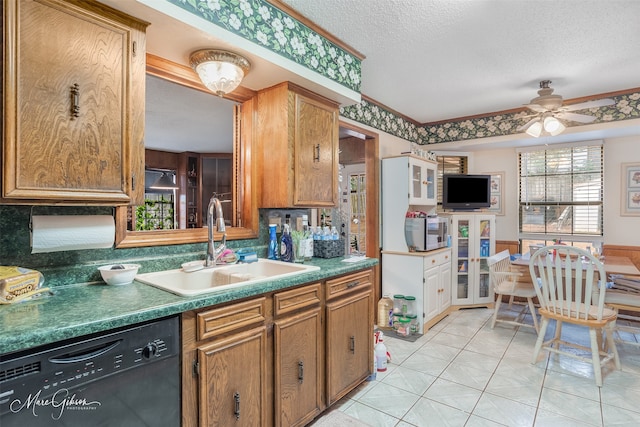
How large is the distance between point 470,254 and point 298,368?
320 cm

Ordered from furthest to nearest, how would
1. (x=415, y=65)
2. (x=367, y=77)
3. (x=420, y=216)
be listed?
(x=420, y=216), (x=367, y=77), (x=415, y=65)

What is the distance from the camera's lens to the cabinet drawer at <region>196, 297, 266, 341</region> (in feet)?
4.63

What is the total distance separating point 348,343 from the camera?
7.29 feet

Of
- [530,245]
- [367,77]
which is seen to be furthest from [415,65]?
[530,245]

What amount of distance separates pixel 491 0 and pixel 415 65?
894 mm

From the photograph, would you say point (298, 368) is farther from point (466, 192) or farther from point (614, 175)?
point (614, 175)

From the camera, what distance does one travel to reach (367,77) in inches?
122

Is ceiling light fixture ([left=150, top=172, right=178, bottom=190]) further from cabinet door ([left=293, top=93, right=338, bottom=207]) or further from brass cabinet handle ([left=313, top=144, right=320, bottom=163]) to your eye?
brass cabinet handle ([left=313, top=144, right=320, bottom=163])

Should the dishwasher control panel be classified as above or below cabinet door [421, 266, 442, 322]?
above

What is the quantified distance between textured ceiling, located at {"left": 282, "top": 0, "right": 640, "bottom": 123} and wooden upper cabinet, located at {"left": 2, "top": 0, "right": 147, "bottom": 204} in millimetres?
1058

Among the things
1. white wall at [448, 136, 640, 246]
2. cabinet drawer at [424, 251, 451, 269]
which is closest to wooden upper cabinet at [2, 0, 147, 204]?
cabinet drawer at [424, 251, 451, 269]

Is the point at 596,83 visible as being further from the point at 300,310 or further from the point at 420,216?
the point at 300,310

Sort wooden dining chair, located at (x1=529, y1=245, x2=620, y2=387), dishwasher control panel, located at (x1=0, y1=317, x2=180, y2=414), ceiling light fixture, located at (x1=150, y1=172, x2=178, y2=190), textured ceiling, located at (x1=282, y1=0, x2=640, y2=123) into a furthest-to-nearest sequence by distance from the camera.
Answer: wooden dining chair, located at (x1=529, y1=245, x2=620, y2=387) → textured ceiling, located at (x1=282, y1=0, x2=640, y2=123) → ceiling light fixture, located at (x1=150, y1=172, x2=178, y2=190) → dishwasher control panel, located at (x1=0, y1=317, x2=180, y2=414)

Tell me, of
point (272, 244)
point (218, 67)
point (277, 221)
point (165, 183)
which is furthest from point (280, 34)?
point (272, 244)
